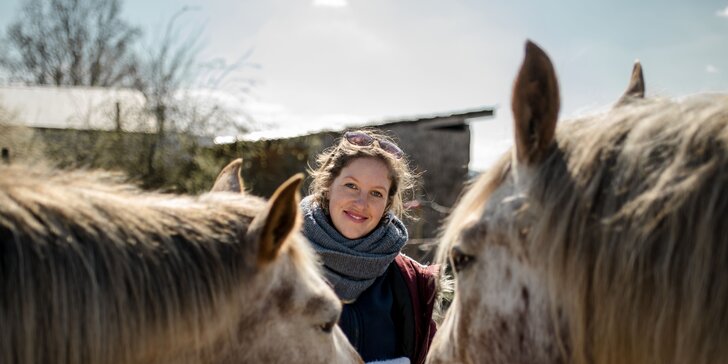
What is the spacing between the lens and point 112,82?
90.6ft

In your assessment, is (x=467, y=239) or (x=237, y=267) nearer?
(x=237, y=267)

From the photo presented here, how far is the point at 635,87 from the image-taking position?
1.88m

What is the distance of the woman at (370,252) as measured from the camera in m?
3.06

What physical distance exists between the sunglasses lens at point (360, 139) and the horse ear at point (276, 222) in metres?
1.71

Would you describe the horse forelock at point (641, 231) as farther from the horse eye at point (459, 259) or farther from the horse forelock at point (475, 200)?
the horse eye at point (459, 259)

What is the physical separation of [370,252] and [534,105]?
1767 mm

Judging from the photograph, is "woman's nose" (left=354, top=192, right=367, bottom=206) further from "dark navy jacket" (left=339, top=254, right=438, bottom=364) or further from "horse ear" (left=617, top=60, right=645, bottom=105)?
"horse ear" (left=617, top=60, right=645, bottom=105)

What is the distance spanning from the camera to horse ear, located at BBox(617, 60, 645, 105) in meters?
1.79

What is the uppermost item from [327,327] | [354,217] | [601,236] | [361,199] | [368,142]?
[368,142]

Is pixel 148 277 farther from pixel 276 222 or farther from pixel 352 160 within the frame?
pixel 352 160

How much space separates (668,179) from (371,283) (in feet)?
6.71

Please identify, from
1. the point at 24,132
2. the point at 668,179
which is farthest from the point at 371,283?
the point at 24,132

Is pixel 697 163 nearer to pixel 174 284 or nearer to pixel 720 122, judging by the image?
pixel 720 122

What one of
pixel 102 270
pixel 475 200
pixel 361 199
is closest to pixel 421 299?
pixel 361 199
